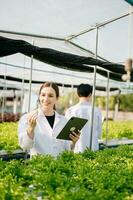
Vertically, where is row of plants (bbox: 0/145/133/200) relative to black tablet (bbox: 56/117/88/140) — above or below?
below

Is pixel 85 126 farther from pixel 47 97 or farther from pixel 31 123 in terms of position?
pixel 31 123

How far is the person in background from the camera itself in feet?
23.0

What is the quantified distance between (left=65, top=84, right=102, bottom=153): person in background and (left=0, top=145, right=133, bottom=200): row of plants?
7.63 ft

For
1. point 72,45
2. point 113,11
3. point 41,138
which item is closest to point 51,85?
point 41,138

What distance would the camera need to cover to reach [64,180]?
3537mm

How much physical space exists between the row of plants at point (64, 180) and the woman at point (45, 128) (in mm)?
533

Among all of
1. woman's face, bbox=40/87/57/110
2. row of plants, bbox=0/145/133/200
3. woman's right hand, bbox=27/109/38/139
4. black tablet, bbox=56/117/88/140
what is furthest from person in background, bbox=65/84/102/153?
row of plants, bbox=0/145/133/200

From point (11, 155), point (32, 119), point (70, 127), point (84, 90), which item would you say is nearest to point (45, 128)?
point (70, 127)

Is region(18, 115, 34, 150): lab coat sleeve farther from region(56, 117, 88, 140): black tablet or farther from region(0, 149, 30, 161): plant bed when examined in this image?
region(0, 149, 30, 161): plant bed

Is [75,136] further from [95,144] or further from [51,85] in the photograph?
[95,144]

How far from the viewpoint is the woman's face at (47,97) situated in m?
5.15

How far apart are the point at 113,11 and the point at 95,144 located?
2.41 m

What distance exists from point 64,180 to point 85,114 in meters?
3.81

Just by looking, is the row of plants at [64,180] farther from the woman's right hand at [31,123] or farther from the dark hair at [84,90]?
the dark hair at [84,90]
